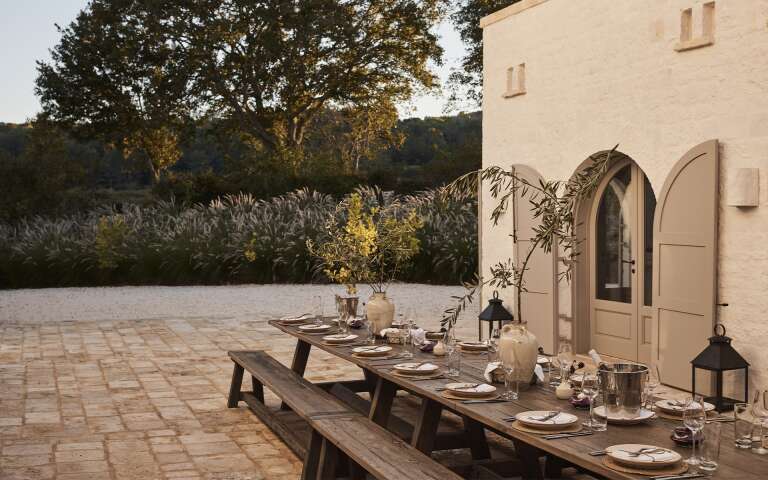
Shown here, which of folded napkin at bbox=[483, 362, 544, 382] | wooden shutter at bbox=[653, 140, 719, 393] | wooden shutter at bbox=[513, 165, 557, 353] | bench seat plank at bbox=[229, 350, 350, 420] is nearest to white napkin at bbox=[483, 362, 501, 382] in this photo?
folded napkin at bbox=[483, 362, 544, 382]

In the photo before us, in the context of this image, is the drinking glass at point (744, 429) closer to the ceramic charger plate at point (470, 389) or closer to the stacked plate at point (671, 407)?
the stacked plate at point (671, 407)

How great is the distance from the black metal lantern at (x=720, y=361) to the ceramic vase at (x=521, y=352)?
2638 millimetres

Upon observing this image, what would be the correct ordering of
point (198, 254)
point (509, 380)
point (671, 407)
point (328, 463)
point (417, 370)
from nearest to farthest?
point (671, 407) → point (509, 380) → point (328, 463) → point (417, 370) → point (198, 254)

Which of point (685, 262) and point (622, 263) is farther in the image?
point (622, 263)

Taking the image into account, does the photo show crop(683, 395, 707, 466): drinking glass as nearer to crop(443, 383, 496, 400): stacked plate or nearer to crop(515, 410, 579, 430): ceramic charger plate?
crop(515, 410, 579, 430): ceramic charger plate

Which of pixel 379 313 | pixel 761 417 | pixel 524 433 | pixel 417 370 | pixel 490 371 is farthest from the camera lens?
pixel 379 313

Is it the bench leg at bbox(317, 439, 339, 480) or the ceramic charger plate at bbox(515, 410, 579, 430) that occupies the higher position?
the ceramic charger plate at bbox(515, 410, 579, 430)

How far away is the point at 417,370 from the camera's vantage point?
4656 millimetres

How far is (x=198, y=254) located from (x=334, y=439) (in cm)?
1238

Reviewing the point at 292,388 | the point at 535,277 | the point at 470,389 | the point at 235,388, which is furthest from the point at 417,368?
the point at 535,277

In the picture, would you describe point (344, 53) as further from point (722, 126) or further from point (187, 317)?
point (722, 126)

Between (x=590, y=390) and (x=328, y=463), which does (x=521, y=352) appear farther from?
(x=328, y=463)

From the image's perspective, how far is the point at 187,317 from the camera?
1236 cm

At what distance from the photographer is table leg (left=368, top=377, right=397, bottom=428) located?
5102mm
